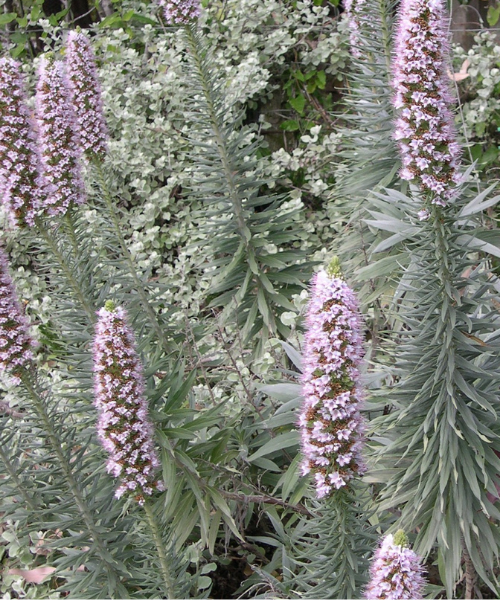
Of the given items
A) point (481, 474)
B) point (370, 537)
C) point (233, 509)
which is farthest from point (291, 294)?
point (370, 537)

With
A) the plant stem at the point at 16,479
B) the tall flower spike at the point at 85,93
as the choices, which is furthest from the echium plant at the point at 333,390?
the tall flower spike at the point at 85,93

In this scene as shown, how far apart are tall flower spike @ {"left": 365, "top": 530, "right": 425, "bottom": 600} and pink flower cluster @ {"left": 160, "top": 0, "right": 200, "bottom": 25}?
2674 mm

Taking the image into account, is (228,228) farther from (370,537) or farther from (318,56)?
(318,56)

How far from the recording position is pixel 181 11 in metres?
3.33

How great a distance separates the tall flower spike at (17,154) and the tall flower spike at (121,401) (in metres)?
0.90

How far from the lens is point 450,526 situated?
258 cm

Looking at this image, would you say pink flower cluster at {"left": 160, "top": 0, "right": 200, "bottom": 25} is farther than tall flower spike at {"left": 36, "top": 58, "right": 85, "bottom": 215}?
Yes

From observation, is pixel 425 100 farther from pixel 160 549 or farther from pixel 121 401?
pixel 160 549

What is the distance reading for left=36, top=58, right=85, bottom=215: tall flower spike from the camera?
9.80 feet

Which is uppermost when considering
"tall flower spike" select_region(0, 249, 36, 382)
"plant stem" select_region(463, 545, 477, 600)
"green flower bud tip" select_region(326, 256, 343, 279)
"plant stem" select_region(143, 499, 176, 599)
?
"green flower bud tip" select_region(326, 256, 343, 279)

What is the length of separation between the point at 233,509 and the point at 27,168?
172cm

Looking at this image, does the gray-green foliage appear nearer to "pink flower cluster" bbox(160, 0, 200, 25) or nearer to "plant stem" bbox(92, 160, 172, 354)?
"plant stem" bbox(92, 160, 172, 354)

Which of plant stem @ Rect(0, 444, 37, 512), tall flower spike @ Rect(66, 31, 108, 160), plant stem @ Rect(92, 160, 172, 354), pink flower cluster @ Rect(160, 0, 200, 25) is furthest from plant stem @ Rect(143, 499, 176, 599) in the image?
pink flower cluster @ Rect(160, 0, 200, 25)

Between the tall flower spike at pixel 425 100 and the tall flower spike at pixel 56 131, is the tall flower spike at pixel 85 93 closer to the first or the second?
the tall flower spike at pixel 56 131
